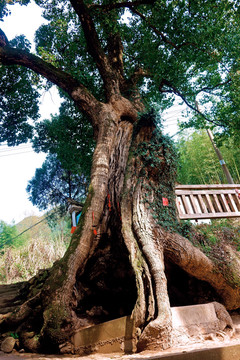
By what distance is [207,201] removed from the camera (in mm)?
5738

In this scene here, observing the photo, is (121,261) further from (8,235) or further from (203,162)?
(8,235)

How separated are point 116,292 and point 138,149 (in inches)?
106

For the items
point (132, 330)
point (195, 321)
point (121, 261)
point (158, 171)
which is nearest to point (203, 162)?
point (158, 171)

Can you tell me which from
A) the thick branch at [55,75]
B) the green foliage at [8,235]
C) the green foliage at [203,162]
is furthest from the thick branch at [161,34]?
the green foliage at [8,235]

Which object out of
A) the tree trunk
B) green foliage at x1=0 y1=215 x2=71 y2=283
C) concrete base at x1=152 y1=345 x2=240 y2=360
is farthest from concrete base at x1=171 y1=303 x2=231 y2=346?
green foliage at x1=0 y1=215 x2=71 y2=283

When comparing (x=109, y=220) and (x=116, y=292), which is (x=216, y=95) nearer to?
(x=109, y=220)

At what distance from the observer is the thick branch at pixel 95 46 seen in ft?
18.2

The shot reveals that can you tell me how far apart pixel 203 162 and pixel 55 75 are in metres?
8.83

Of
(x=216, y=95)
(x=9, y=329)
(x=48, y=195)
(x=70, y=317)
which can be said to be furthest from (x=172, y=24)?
(x=48, y=195)

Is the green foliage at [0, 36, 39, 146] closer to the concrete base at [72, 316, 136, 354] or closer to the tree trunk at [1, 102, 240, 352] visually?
the tree trunk at [1, 102, 240, 352]

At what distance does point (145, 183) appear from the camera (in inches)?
166

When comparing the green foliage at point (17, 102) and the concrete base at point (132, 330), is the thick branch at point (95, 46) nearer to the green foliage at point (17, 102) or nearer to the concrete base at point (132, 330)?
the green foliage at point (17, 102)

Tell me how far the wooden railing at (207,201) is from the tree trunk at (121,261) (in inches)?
48.1

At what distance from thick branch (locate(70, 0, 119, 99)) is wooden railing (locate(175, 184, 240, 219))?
3.03 m
